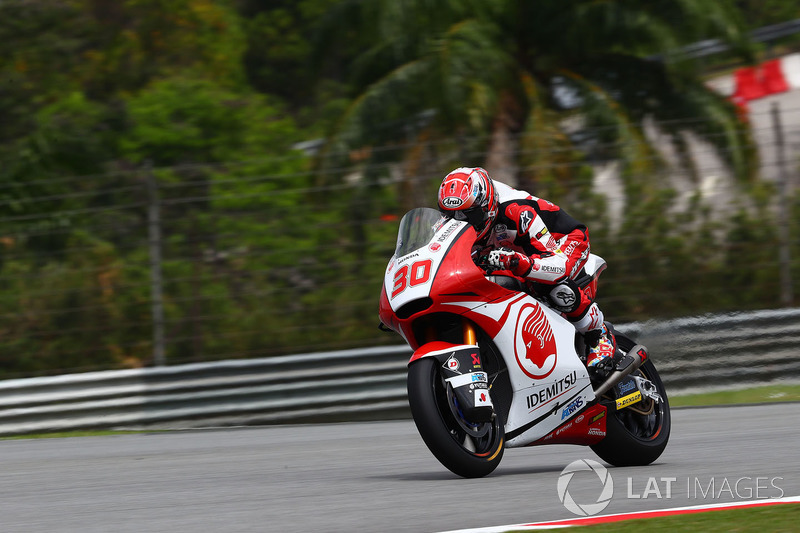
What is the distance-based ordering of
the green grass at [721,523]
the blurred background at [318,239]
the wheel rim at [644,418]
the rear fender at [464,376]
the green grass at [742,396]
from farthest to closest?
the blurred background at [318,239], the green grass at [742,396], the wheel rim at [644,418], the rear fender at [464,376], the green grass at [721,523]

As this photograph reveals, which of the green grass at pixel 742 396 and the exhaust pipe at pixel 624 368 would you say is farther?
the green grass at pixel 742 396

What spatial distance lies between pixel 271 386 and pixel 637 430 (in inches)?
175

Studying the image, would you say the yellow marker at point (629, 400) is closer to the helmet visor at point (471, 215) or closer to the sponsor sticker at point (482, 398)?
the sponsor sticker at point (482, 398)

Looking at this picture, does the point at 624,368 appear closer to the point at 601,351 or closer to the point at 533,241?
the point at 601,351

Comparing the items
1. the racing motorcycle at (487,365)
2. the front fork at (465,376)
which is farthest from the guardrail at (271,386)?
the front fork at (465,376)

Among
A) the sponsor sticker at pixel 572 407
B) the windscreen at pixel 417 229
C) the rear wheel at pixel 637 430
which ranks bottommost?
the rear wheel at pixel 637 430

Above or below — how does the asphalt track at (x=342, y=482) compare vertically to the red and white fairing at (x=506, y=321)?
below

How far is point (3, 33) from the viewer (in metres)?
23.8

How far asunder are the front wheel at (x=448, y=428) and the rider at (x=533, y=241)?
2.34ft

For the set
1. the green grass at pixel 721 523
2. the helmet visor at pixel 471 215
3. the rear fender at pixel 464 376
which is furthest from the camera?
the helmet visor at pixel 471 215

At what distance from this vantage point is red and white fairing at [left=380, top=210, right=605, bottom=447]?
19.1ft

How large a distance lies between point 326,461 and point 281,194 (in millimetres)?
4083

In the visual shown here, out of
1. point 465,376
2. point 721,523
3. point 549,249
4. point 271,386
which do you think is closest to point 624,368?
point 549,249

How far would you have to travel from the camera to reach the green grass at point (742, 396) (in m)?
10.5
